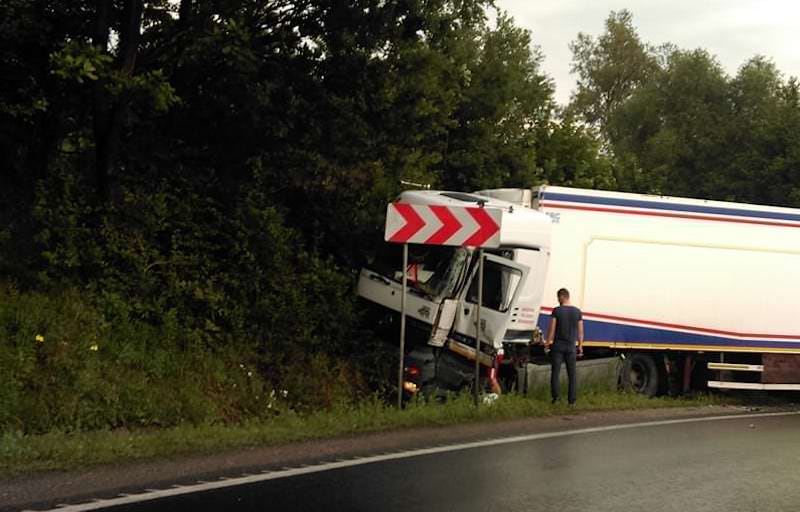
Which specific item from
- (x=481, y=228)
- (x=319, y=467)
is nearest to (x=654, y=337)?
(x=481, y=228)

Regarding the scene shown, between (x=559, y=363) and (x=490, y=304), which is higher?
(x=490, y=304)

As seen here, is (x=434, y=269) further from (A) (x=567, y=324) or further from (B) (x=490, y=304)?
(A) (x=567, y=324)

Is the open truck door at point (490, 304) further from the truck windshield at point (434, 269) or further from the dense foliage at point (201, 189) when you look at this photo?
the dense foliage at point (201, 189)

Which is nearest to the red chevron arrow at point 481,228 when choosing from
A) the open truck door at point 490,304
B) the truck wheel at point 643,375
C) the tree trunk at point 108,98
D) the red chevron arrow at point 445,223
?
the red chevron arrow at point 445,223

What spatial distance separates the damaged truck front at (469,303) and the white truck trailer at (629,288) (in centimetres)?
2

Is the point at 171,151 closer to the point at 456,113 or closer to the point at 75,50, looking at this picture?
the point at 75,50

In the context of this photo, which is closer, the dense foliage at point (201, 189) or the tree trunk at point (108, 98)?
the dense foliage at point (201, 189)

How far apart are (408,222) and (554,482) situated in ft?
15.6

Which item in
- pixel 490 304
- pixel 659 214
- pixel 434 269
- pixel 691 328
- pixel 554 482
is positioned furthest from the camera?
pixel 691 328

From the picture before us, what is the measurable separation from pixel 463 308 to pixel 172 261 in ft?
14.2

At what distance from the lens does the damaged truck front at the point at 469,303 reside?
494 inches

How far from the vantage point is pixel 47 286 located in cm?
1184

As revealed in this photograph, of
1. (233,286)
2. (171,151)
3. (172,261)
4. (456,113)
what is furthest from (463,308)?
(456,113)

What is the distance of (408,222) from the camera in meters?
11.5
